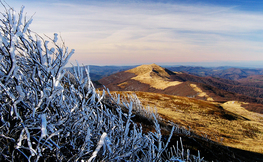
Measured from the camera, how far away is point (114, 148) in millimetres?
2291

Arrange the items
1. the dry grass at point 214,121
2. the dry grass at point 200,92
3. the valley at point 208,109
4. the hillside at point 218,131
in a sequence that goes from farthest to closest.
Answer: the dry grass at point 200,92
the dry grass at point 214,121
the valley at point 208,109
the hillside at point 218,131

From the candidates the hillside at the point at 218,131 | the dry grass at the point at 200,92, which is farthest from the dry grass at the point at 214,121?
the dry grass at the point at 200,92

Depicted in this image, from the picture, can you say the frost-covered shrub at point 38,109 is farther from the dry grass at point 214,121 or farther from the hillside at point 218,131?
the dry grass at point 214,121

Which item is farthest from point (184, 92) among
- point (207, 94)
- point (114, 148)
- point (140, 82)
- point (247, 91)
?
point (247, 91)

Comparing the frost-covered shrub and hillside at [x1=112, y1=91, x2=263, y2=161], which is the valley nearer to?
hillside at [x1=112, y1=91, x2=263, y2=161]

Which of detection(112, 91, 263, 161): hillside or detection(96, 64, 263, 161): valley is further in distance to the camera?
detection(96, 64, 263, 161): valley

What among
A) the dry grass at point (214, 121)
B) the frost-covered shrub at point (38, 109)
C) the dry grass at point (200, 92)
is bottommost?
the dry grass at point (200, 92)

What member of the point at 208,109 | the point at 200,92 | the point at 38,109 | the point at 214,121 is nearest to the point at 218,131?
the point at 214,121

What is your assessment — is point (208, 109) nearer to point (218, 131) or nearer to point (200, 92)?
point (218, 131)

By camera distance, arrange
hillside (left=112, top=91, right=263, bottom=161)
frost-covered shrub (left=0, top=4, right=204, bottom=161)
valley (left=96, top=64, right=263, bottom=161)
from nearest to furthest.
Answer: frost-covered shrub (left=0, top=4, right=204, bottom=161) → hillside (left=112, top=91, right=263, bottom=161) → valley (left=96, top=64, right=263, bottom=161)

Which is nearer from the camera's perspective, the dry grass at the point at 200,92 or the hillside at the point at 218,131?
the hillside at the point at 218,131

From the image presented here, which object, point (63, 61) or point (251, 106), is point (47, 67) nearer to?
point (63, 61)

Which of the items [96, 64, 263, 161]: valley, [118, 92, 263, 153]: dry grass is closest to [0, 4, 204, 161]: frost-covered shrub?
[96, 64, 263, 161]: valley

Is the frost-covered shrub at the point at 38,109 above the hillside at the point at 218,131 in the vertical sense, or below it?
above
